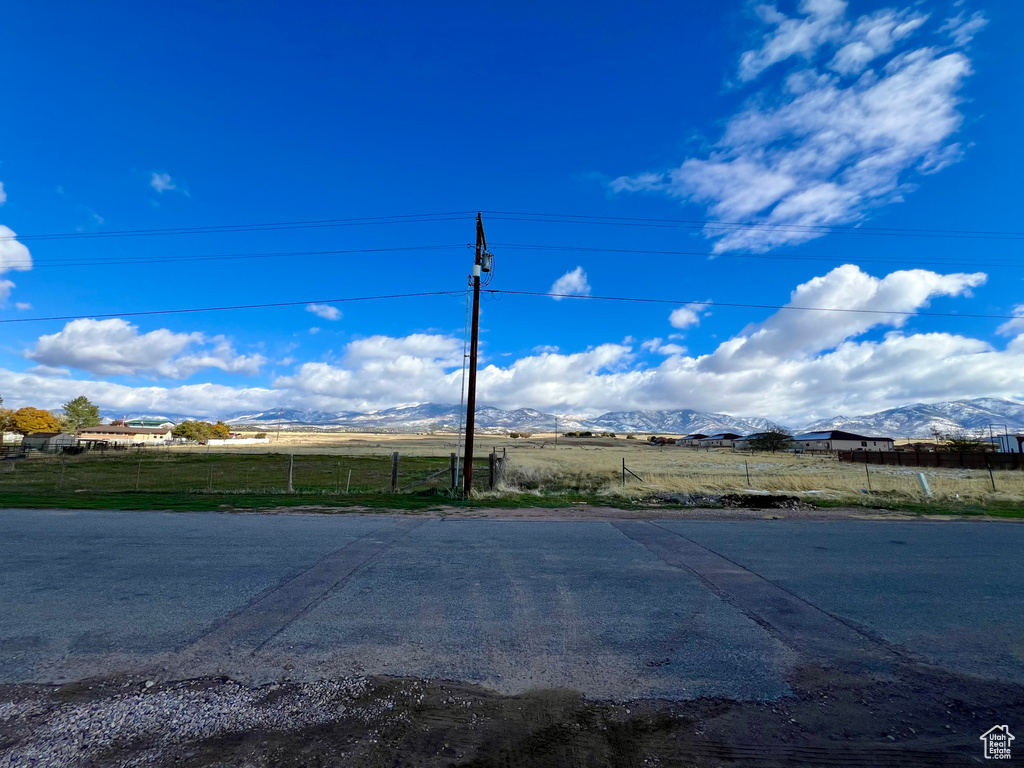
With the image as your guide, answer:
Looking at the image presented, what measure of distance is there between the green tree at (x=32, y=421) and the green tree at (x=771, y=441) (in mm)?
141436

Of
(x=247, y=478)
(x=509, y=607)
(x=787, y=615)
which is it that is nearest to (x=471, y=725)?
(x=509, y=607)

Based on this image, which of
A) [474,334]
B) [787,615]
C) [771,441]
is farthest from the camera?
[771,441]

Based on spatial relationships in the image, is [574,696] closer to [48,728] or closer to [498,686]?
[498,686]

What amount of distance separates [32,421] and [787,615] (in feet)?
488

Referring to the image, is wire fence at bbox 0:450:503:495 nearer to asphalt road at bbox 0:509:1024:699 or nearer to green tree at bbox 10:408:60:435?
asphalt road at bbox 0:509:1024:699

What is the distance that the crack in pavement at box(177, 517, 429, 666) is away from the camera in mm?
4758

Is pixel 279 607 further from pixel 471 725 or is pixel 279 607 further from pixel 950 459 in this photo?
pixel 950 459

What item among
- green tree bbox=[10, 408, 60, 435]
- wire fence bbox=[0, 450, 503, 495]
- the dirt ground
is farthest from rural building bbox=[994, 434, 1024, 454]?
green tree bbox=[10, 408, 60, 435]

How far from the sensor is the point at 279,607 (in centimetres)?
587

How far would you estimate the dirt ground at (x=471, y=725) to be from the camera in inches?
125

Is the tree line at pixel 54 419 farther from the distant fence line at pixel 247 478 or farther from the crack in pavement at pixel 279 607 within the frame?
the crack in pavement at pixel 279 607

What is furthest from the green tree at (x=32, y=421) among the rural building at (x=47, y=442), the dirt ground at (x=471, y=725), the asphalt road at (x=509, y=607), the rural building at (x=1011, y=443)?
the rural building at (x=1011, y=443)

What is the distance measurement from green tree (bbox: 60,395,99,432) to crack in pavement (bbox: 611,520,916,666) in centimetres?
14711

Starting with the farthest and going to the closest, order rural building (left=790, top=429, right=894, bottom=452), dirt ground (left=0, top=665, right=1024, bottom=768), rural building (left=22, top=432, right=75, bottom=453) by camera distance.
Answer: rural building (left=790, top=429, right=894, bottom=452), rural building (left=22, top=432, right=75, bottom=453), dirt ground (left=0, top=665, right=1024, bottom=768)
